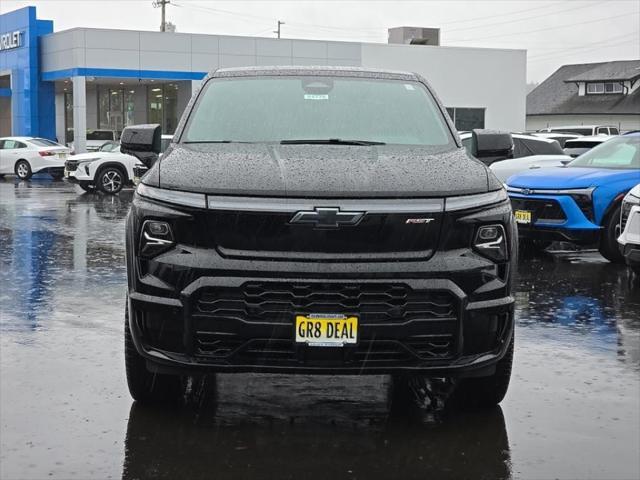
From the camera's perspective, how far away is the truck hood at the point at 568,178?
36.5ft

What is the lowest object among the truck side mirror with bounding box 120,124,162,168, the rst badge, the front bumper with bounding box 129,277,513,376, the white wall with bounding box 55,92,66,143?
the front bumper with bounding box 129,277,513,376

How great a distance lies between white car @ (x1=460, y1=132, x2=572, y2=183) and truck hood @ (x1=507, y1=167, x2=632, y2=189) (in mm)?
3718

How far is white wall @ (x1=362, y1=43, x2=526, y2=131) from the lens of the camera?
44625mm

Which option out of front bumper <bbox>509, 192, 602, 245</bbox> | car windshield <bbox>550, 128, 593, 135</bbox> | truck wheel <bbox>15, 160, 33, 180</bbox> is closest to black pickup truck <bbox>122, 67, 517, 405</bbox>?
front bumper <bbox>509, 192, 602, 245</bbox>

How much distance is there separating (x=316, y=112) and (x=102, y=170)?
1924cm

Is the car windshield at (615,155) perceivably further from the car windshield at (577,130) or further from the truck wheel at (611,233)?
the car windshield at (577,130)

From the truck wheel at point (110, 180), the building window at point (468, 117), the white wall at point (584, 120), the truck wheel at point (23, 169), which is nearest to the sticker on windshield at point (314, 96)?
the truck wheel at point (110, 180)

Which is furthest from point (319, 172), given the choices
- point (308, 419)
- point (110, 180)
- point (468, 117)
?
point (468, 117)

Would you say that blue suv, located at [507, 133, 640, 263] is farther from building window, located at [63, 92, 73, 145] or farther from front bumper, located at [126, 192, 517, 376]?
building window, located at [63, 92, 73, 145]

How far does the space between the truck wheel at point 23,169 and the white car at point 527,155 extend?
1874 cm

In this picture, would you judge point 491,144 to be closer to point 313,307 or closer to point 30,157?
point 313,307

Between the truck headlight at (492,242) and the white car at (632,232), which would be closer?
the truck headlight at (492,242)

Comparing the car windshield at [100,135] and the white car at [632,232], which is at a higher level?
the car windshield at [100,135]

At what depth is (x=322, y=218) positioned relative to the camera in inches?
174
